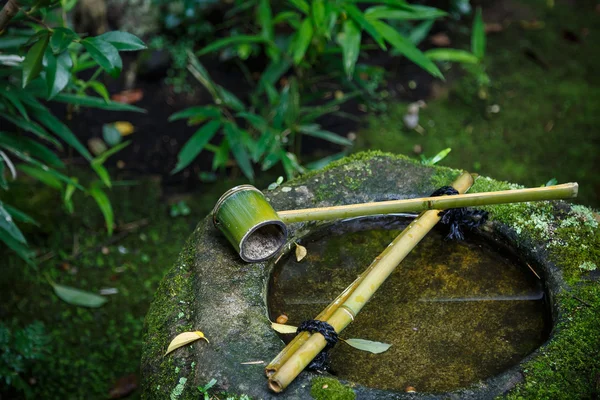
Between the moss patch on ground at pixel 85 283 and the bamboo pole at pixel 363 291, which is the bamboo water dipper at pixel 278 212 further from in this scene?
the moss patch on ground at pixel 85 283

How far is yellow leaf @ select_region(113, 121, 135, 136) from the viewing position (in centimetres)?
391

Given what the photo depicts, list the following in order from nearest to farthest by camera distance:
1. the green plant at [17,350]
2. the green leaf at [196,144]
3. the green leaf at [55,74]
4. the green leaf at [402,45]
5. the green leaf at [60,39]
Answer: the green leaf at [60,39]
the green leaf at [55,74]
the green plant at [17,350]
the green leaf at [402,45]
the green leaf at [196,144]

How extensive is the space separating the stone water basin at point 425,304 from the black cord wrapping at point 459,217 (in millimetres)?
47

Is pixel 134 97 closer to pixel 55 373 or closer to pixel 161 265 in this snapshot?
pixel 161 265

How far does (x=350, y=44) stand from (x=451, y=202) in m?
1.30

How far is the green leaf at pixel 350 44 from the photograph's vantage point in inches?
116

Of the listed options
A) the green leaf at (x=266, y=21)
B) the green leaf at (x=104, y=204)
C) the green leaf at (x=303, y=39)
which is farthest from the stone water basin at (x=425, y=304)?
the green leaf at (x=266, y=21)

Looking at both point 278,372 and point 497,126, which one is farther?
point 497,126

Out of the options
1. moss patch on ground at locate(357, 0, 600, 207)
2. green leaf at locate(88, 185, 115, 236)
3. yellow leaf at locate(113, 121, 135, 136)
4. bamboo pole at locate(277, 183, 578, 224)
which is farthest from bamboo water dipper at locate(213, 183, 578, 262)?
yellow leaf at locate(113, 121, 135, 136)

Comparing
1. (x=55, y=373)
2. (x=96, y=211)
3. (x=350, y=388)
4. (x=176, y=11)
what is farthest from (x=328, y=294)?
(x=176, y=11)

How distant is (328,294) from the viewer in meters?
1.91

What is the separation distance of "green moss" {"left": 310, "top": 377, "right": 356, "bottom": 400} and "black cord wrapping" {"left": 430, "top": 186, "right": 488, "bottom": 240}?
693mm

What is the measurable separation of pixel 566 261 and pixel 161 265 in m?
2.15

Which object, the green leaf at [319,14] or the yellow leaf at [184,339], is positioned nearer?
the yellow leaf at [184,339]
